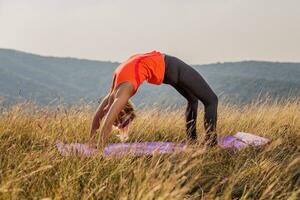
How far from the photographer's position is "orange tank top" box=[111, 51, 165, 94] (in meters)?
5.62

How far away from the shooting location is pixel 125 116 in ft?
18.9

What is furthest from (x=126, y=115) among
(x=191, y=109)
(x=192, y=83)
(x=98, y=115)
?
(x=191, y=109)

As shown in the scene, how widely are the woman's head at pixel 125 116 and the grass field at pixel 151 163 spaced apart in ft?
1.44

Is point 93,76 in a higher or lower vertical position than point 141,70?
lower

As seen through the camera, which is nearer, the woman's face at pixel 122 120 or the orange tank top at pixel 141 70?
the orange tank top at pixel 141 70

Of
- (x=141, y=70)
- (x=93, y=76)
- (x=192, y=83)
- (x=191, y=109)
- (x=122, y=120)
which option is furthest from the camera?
(x=93, y=76)

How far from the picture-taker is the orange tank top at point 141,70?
221 inches

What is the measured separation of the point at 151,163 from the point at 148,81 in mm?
2063

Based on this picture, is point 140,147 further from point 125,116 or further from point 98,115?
point 98,115

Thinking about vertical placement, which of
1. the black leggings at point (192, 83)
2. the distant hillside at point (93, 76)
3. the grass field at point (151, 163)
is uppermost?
the black leggings at point (192, 83)

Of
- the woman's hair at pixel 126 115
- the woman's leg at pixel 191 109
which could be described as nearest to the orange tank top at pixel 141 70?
the woman's hair at pixel 126 115

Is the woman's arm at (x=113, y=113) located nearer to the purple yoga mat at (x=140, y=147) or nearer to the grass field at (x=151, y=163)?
the purple yoga mat at (x=140, y=147)

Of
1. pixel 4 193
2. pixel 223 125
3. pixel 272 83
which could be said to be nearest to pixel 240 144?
pixel 223 125

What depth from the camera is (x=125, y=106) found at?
5879 mm
